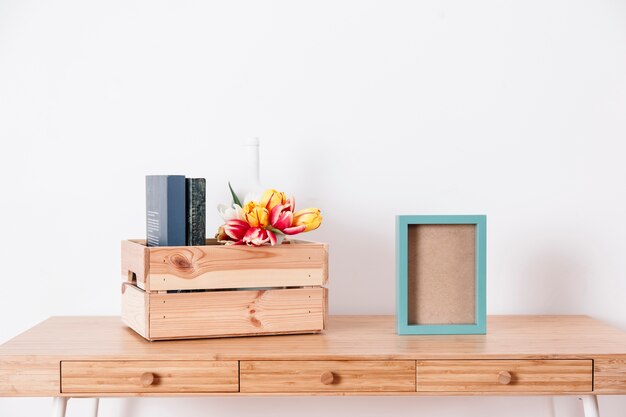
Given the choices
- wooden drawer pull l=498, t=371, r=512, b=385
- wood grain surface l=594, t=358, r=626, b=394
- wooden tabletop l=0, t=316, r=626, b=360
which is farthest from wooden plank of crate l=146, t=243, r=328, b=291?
wood grain surface l=594, t=358, r=626, b=394

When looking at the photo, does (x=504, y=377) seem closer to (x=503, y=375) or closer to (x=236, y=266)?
(x=503, y=375)

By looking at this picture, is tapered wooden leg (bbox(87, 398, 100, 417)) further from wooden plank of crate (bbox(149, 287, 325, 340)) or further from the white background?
wooden plank of crate (bbox(149, 287, 325, 340))

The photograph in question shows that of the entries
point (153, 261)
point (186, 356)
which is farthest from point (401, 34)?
point (186, 356)

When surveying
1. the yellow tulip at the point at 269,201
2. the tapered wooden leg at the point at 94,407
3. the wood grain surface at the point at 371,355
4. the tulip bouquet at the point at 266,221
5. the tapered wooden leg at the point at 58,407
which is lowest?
the tapered wooden leg at the point at 94,407

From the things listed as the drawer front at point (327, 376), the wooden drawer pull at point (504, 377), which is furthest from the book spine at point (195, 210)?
the wooden drawer pull at point (504, 377)

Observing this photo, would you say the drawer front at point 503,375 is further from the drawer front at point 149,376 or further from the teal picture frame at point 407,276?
the drawer front at point 149,376

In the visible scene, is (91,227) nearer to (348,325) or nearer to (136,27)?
(136,27)

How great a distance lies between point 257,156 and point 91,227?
508mm

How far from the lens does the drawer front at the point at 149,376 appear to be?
1.47m

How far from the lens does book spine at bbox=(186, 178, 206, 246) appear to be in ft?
5.36

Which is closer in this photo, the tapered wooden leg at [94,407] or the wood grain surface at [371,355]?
the wood grain surface at [371,355]

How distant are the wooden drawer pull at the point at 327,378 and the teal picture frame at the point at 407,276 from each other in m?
0.25

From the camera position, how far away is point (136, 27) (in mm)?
1953

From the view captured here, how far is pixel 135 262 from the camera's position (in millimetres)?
1654
